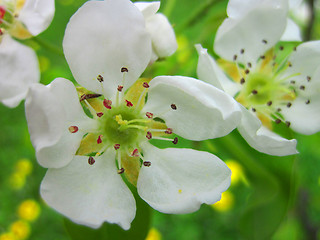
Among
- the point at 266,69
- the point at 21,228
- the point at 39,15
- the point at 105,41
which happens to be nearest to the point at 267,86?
the point at 266,69

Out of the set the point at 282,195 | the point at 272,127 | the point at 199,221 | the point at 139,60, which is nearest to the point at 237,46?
the point at 272,127

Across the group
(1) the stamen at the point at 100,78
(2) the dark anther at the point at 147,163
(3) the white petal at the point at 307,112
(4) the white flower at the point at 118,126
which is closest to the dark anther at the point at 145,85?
(4) the white flower at the point at 118,126

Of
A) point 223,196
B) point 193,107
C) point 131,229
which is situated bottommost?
point 223,196

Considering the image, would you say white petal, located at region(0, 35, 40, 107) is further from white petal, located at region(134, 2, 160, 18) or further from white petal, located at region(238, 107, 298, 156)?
white petal, located at region(238, 107, 298, 156)

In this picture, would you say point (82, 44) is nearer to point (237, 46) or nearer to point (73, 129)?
point (73, 129)

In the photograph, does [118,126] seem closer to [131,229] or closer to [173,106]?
[173,106]

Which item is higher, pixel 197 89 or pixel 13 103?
pixel 197 89

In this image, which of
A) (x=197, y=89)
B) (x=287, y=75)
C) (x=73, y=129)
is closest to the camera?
(x=197, y=89)
